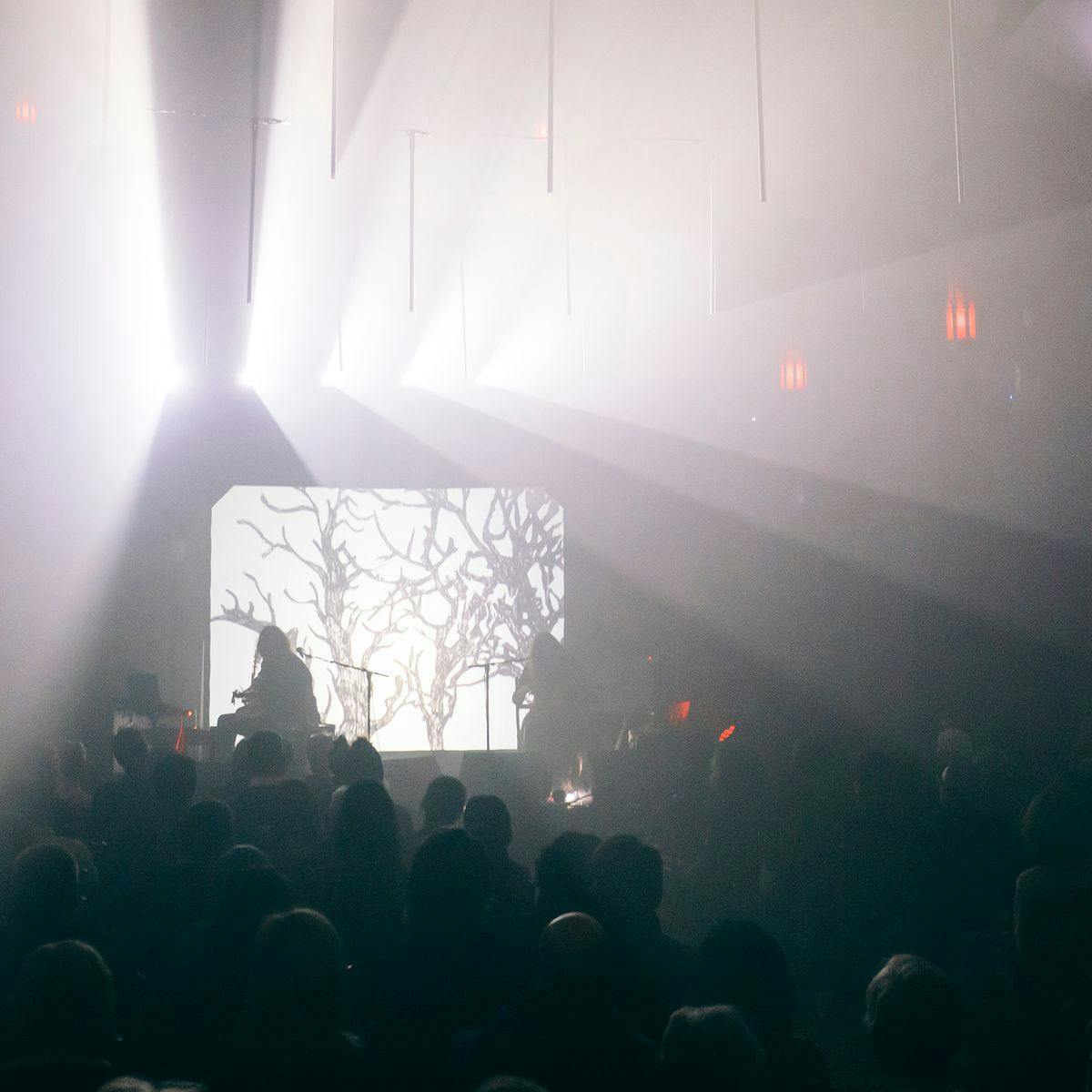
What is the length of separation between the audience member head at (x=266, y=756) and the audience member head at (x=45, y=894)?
1725 mm

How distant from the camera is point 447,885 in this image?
260cm

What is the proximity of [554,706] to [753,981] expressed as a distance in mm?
6534

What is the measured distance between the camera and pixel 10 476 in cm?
704

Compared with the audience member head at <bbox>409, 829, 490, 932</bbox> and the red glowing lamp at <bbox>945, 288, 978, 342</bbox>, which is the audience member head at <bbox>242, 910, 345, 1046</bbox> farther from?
the red glowing lamp at <bbox>945, 288, 978, 342</bbox>

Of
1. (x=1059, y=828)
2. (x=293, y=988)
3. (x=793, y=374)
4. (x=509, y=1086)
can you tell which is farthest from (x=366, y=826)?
(x=793, y=374)

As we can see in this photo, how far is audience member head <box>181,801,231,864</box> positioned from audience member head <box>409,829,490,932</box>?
0.98 m

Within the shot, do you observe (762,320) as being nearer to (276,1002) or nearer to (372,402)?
(372,402)

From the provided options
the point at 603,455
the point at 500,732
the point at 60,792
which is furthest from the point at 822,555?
the point at 60,792

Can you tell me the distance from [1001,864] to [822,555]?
739 centimetres

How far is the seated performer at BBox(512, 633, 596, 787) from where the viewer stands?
8.59 m

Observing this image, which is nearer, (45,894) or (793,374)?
(45,894)

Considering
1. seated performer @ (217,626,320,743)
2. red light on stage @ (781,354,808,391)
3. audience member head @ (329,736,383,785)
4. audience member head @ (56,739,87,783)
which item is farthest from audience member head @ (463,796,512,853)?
red light on stage @ (781,354,808,391)

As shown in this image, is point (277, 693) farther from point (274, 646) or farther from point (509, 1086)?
point (509, 1086)

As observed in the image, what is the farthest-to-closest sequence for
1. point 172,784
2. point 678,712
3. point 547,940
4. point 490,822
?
point 678,712, point 172,784, point 490,822, point 547,940
